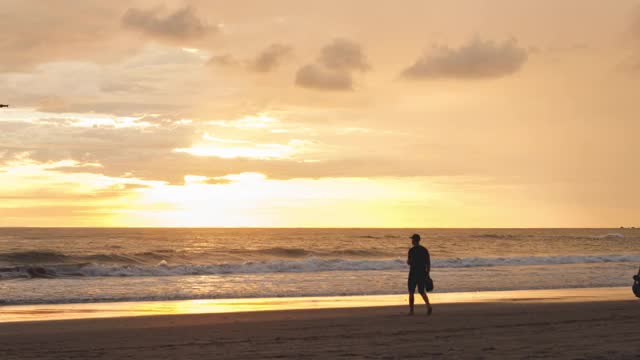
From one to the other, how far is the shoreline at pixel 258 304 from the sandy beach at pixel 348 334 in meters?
1.39

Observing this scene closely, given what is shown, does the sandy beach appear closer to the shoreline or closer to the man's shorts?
the man's shorts

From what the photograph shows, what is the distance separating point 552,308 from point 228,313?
8508 millimetres

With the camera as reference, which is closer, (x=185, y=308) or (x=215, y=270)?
(x=185, y=308)

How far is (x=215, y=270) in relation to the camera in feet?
143

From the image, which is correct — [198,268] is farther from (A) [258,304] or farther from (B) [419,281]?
(B) [419,281]

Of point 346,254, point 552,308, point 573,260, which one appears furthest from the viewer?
point 346,254

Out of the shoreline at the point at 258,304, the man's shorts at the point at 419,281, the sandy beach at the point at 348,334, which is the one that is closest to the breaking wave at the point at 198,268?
the shoreline at the point at 258,304

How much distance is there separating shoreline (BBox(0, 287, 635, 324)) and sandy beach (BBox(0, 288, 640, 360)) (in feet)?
4.55

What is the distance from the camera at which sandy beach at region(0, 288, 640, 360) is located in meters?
12.5

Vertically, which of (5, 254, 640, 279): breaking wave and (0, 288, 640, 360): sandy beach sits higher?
(0, 288, 640, 360): sandy beach

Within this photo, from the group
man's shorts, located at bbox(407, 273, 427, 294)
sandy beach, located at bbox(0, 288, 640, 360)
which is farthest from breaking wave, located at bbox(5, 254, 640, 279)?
man's shorts, located at bbox(407, 273, 427, 294)

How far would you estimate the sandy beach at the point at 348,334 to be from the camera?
12547 millimetres

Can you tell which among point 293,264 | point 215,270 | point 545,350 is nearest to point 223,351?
point 545,350

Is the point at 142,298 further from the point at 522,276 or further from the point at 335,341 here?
the point at 522,276
